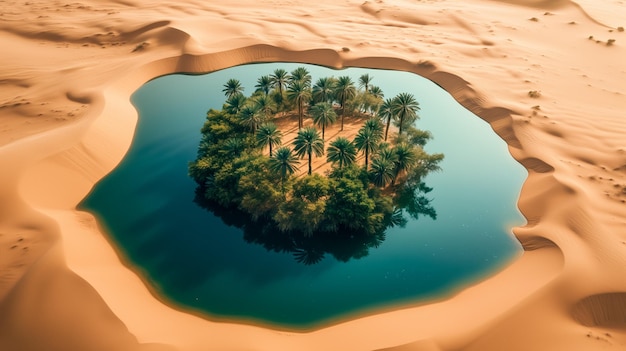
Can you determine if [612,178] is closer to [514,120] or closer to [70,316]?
[514,120]

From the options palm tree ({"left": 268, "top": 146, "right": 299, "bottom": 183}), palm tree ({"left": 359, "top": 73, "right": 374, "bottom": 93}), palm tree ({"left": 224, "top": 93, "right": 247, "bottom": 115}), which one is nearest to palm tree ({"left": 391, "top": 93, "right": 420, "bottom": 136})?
palm tree ({"left": 359, "top": 73, "right": 374, "bottom": 93})

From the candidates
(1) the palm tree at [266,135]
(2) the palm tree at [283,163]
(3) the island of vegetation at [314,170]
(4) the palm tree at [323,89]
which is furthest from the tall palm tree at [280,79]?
(2) the palm tree at [283,163]

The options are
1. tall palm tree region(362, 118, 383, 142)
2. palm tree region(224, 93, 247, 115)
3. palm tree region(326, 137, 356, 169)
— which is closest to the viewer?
palm tree region(326, 137, 356, 169)

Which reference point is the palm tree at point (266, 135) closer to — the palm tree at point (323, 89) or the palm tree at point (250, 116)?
the palm tree at point (250, 116)

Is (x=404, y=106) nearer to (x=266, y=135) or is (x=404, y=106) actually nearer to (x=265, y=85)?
(x=266, y=135)

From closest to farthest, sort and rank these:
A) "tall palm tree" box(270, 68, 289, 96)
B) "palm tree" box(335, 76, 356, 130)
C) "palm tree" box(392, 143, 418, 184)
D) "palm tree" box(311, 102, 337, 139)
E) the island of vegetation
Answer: the island of vegetation, "palm tree" box(392, 143, 418, 184), "palm tree" box(311, 102, 337, 139), "palm tree" box(335, 76, 356, 130), "tall palm tree" box(270, 68, 289, 96)

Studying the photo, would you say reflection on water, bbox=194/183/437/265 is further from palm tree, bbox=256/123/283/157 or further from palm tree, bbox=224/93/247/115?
palm tree, bbox=224/93/247/115

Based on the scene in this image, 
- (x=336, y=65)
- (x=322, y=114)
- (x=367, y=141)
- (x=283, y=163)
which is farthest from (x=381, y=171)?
(x=336, y=65)
